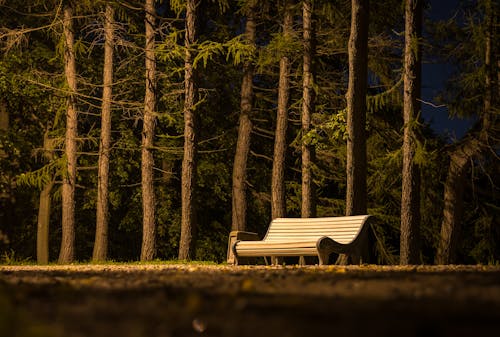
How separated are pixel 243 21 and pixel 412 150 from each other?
10.2 meters

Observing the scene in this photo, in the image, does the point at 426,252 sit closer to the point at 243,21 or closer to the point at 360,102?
the point at 243,21

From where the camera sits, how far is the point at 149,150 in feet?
69.7

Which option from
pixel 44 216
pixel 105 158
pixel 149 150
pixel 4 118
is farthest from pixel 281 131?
pixel 4 118

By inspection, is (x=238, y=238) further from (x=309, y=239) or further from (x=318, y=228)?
(x=309, y=239)

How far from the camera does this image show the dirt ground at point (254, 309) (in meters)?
4.25

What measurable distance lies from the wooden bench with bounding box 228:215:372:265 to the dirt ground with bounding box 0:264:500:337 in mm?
5798

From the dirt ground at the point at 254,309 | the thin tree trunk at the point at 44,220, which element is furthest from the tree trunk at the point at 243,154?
the dirt ground at the point at 254,309

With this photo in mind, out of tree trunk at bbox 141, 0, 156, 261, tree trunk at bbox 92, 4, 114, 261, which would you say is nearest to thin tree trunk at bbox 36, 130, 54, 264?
tree trunk at bbox 92, 4, 114, 261

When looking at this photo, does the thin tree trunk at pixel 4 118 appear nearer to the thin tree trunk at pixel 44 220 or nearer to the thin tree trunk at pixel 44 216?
A: the thin tree trunk at pixel 44 220

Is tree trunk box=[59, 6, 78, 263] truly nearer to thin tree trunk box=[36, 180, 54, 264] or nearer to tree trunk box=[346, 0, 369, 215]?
thin tree trunk box=[36, 180, 54, 264]

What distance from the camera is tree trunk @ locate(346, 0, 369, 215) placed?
55.4ft

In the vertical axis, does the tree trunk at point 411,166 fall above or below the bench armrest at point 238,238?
above

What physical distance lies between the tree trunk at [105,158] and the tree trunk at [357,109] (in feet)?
23.0

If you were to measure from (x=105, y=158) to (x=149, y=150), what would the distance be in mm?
1990
